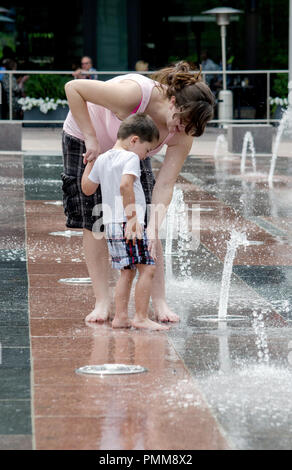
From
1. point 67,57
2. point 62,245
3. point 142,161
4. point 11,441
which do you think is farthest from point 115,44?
point 11,441

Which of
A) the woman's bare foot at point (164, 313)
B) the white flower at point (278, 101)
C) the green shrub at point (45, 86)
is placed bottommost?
the woman's bare foot at point (164, 313)

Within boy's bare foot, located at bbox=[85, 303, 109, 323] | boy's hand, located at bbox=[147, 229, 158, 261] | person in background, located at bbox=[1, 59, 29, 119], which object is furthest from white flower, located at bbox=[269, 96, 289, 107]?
boy's hand, located at bbox=[147, 229, 158, 261]

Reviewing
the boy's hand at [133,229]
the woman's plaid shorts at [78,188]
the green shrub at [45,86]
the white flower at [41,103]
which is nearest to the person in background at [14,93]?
the white flower at [41,103]

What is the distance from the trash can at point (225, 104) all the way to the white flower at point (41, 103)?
10.7ft

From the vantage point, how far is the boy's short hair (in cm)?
514

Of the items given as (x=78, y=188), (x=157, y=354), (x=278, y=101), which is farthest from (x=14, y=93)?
(x=157, y=354)

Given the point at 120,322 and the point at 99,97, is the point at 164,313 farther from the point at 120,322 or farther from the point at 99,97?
the point at 99,97

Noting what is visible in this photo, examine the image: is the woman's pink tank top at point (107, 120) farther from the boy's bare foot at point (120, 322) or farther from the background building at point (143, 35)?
the background building at point (143, 35)

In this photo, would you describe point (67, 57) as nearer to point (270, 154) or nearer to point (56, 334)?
point (270, 154)

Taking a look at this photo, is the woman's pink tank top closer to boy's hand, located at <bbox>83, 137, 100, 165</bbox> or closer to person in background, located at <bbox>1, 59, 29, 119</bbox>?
boy's hand, located at <bbox>83, 137, 100, 165</bbox>

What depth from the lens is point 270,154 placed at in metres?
18.2

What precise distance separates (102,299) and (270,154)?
42.4 feet

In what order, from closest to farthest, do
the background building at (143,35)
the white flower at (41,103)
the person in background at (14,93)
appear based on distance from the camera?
the person in background at (14,93), the white flower at (41,103), the background building at (143,35)

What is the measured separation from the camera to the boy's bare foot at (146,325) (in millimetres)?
5395
